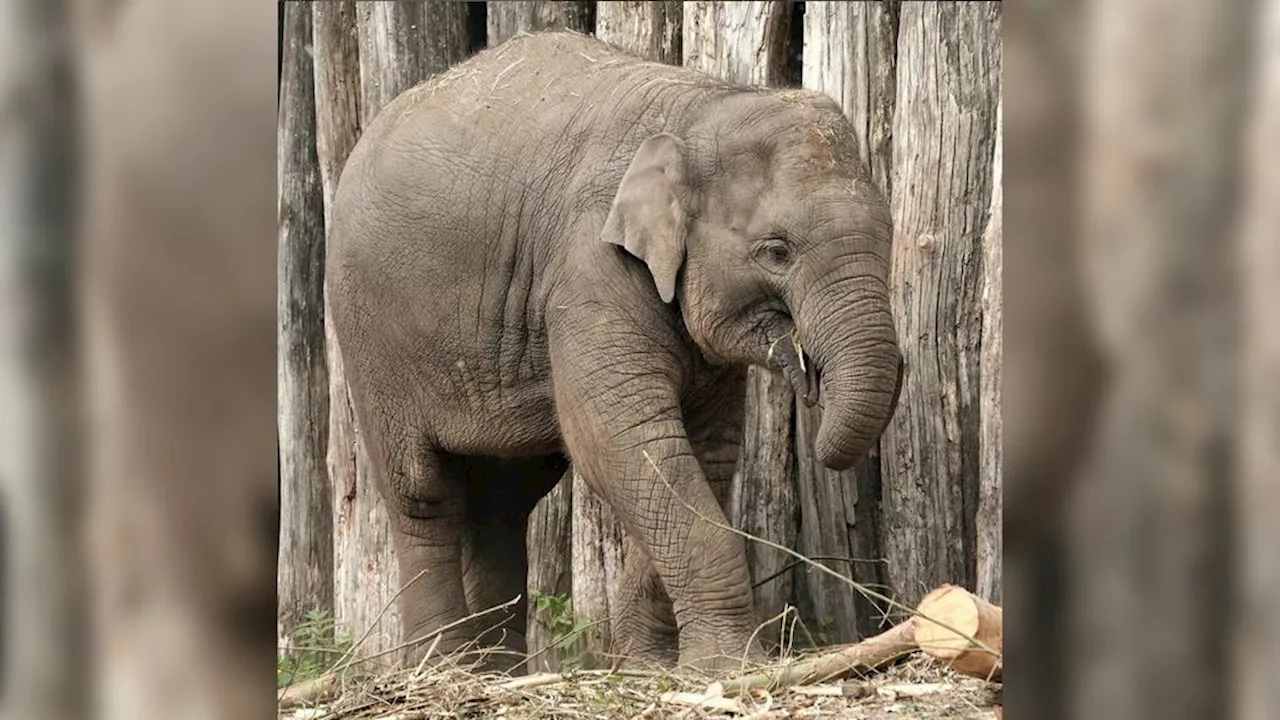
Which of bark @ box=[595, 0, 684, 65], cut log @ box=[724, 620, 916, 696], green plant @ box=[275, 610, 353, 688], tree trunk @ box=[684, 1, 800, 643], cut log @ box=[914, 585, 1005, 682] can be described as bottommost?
green plant @ box=[275, 610, 353, 688]

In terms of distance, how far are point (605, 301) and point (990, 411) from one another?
1559 millimetres

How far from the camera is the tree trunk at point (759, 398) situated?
20.7ft

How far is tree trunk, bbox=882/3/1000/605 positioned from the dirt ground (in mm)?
1664

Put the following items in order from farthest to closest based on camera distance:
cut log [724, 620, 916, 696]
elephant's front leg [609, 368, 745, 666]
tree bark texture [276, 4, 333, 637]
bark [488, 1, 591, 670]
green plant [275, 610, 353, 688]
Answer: tree bark texture [276, 4, 333, 637]
bark [488, 1, 591, 670]
green plant [275, 610, 353, 688]
elephant's front leg [609, 368, 745, 666]
cut log [724, 620, 916, 696]

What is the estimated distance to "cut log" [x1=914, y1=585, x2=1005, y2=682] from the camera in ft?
12.1

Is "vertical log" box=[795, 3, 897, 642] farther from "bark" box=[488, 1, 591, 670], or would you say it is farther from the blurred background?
the blurred background

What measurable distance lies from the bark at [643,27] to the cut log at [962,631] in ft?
11.1

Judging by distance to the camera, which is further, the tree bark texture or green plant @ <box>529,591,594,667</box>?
the tree bark texture

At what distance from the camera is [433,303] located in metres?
5.57
